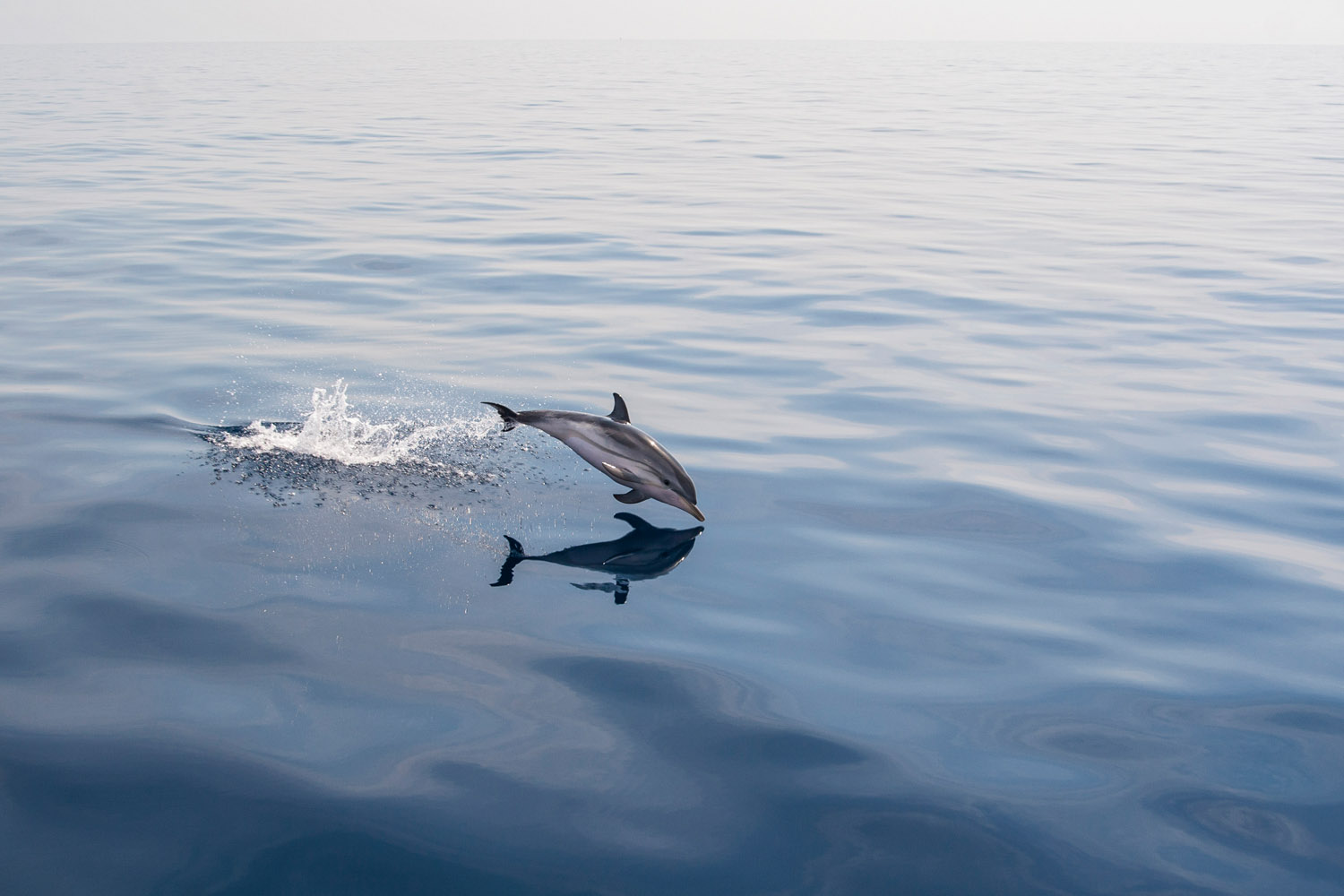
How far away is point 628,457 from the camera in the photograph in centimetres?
801

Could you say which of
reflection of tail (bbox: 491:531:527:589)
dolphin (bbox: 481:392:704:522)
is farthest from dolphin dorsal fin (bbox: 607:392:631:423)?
reflection of tail (bbox: 491:531:527:589)

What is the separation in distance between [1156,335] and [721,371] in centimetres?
549

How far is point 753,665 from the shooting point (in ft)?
21.3

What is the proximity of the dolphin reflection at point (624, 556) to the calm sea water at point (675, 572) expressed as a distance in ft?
0.13

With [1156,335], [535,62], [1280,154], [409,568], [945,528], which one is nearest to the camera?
[409,568]

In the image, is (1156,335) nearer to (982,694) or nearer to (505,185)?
(982,694)

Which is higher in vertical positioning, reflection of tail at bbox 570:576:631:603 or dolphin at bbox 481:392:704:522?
dolphin at bbox 481:392:704:522

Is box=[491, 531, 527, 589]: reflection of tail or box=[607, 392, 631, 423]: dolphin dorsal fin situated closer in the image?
box=[491, 531, 527, 589]: reflection of tail

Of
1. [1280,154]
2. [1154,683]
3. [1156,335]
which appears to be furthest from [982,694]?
[1280,154]

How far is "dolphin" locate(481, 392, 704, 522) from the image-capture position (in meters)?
7.96

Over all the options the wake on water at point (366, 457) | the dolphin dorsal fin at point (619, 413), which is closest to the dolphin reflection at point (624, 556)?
the dolphin dorsal fin at point (619, 413)

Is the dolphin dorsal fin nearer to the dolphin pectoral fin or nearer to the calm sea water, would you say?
the dolphin pectoral fin

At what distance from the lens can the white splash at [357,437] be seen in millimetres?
9383

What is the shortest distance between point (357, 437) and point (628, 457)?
2.83 meters
